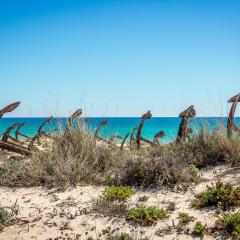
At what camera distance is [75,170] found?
6.46 meters

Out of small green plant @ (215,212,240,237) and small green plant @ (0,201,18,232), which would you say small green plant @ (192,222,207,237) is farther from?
small green plant @ (0,201,18,232)

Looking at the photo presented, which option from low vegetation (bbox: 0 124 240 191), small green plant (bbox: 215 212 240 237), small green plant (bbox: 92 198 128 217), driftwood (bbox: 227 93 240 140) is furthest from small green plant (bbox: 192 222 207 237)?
driftwood (bbox: 227 93 240 140)

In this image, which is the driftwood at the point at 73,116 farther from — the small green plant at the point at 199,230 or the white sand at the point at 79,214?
the small green plant at the point at 199,230

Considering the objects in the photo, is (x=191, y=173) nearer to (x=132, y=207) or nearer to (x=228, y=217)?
(x=132, y=207)

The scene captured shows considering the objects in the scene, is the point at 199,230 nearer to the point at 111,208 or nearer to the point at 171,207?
the point at 171,207

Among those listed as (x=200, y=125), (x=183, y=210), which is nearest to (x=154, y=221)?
(x=183, y=210)

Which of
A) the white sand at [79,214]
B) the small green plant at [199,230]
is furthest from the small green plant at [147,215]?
the small green plant at [199,230]

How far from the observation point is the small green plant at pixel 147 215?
474 cm

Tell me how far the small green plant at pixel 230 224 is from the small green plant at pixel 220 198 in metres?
0.42

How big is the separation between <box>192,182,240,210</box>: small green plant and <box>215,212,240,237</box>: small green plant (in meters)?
0.42

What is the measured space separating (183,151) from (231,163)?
2.98ft

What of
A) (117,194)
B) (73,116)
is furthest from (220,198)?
(73,116)

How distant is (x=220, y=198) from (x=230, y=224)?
0.68m

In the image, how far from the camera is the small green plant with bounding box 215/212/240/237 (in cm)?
422
